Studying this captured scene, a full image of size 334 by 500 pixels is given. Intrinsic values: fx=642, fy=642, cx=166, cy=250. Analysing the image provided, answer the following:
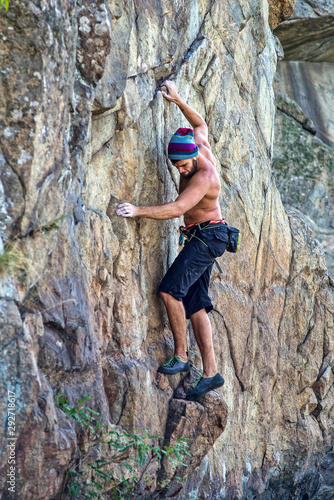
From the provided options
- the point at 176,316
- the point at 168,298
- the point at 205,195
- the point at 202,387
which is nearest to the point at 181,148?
the point at 205,195

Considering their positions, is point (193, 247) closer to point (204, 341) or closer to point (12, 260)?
point (204, 341)

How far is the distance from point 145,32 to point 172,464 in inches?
177

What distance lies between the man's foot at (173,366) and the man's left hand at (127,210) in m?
1.66

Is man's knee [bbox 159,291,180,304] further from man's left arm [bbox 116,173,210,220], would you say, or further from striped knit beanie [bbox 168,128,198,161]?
striped knit beanie [bbox 168,128,198,161]

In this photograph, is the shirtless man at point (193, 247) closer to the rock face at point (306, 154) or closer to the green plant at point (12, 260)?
the green plant at point (12, 260)

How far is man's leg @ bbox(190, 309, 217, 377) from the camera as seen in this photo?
22.9 feet

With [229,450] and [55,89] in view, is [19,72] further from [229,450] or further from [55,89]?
[229,450]

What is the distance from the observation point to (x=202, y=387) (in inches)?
273

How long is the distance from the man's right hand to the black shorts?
146 centimetres

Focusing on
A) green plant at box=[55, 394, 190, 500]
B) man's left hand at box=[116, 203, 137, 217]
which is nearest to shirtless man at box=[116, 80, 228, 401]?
man's left hand at box=[116, 203, 137, 217]

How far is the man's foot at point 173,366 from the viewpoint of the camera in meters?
6.77

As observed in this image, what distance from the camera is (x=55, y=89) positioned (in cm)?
486

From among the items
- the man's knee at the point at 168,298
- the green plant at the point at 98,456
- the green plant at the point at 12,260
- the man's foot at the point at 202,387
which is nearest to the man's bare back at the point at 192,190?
the man's knee at the point at 168,298

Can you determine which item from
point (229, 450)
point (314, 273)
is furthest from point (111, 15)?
point (314, 273)
